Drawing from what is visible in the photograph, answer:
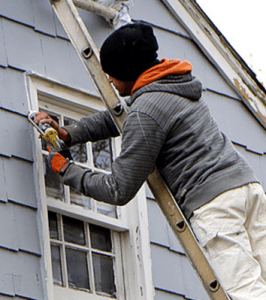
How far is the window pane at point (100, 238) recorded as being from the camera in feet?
18.8

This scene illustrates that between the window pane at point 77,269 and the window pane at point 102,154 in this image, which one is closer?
the window pane at point 77,269

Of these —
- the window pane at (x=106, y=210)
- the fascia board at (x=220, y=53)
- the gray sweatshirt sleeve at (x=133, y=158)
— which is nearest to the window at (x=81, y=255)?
the window pane at (x=106, y=210)

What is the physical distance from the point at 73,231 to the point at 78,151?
568 millimetres

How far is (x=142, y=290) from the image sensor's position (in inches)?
221

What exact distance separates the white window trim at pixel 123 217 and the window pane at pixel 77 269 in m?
0.09

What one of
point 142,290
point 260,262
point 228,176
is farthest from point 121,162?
point 142,290

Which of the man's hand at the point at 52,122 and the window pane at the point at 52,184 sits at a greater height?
the man's hand at the point at 52,122

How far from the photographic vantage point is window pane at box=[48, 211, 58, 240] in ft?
18.0

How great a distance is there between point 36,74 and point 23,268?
1242 millimetres

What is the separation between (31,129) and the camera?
5.46m

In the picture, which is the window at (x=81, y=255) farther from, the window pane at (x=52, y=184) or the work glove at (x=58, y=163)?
the work glove at (x=58, y=163)

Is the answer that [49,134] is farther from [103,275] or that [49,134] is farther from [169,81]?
[103,275]

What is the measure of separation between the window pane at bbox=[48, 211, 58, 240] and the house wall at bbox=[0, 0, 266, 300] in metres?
0.26

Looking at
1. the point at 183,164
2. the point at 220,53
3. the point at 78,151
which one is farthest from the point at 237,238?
the point at 220,53
